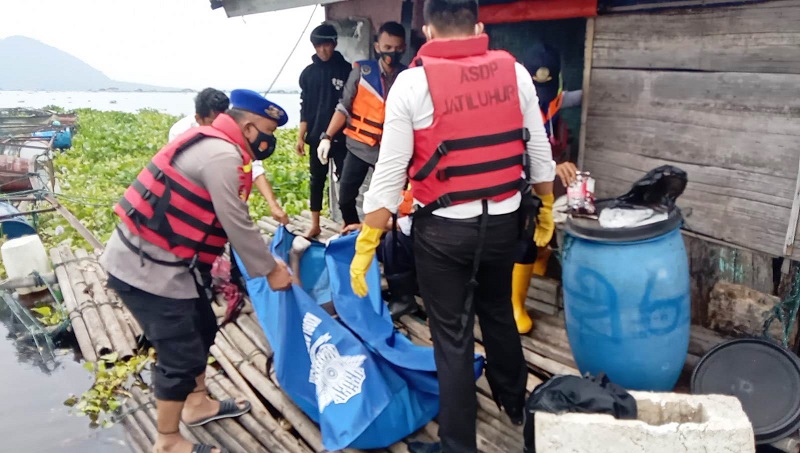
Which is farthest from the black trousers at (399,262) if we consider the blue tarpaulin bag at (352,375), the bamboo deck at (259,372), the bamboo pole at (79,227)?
the bamboo pole at (79,227)

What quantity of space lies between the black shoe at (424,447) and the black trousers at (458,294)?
187mm

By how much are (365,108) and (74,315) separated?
338cm

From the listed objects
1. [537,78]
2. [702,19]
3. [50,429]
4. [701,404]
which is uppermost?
[702,19]

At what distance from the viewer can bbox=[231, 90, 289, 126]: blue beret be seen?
9.57 feet

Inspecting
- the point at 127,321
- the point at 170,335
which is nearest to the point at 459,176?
the point at 170,335

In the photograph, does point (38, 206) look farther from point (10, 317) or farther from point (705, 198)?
point (705, 198)

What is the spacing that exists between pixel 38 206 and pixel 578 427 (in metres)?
10.1

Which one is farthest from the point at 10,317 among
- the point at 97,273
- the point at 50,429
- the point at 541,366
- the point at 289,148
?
the point at 289,148

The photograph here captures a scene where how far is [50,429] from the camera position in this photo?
3.88 m

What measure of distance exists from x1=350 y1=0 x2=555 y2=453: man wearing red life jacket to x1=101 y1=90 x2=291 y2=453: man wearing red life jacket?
2.37 feet

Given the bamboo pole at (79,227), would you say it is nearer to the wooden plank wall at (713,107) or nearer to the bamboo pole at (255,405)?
the bamboo pole at (255,405)

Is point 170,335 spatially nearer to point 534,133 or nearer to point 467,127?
Result: point 467,127

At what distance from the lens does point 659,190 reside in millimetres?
2945

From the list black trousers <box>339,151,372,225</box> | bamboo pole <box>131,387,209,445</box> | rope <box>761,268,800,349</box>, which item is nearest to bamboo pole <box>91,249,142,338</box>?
bamboo pole <box>131,387,209,445</box>
